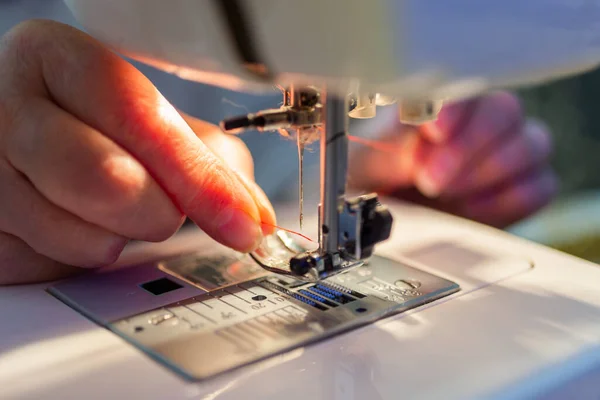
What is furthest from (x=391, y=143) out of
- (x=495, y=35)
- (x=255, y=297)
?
(x=495, y=35)

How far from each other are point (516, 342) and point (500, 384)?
64mm

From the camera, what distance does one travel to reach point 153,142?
0.54 metres

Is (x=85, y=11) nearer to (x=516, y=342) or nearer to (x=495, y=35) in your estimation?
(x=495, y=35)

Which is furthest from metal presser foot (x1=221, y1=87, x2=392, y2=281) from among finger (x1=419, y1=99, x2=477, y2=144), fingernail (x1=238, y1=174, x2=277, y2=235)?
finger (x1=419, y1=99, x2=477, y2=144)

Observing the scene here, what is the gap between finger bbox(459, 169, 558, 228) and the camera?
0.96 meters

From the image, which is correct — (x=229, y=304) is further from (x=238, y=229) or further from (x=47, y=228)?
(x=47, y=228)

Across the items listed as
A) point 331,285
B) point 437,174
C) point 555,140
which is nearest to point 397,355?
point 331,285

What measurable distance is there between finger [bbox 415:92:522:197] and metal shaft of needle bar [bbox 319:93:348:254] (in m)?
0.47

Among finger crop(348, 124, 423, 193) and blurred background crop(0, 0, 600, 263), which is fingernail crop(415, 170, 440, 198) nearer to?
finger crop(348, 124, 423, 193)

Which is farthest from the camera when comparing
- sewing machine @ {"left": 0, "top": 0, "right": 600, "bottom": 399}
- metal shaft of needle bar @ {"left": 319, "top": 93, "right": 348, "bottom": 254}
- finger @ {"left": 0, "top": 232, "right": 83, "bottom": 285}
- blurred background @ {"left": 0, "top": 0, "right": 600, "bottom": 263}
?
blurred background @ {"left": 0, "top": 0, "right": 600, "bottom": 263}

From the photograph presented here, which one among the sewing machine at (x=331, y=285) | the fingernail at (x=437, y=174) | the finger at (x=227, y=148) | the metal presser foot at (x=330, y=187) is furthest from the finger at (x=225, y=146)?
the fingernail at (x=437, y=174)

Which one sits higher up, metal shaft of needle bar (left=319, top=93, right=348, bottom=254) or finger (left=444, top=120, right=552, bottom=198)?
metal shaft of needle bar (left=319, top=93, right=348, bottom=254)

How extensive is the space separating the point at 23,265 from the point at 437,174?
567mm

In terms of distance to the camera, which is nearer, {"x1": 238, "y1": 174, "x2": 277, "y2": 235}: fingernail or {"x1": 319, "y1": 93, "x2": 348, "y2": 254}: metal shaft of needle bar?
{"x1": 319, "y1": 93, "x2": 348, "y2": 254}: metal shaft of needle bar
